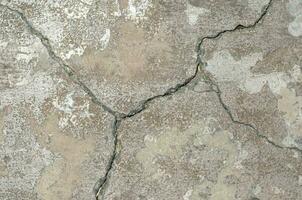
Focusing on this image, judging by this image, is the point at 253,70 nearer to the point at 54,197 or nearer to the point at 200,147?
the point at 200,147

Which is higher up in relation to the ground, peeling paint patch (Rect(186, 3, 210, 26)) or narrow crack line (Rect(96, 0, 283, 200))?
peeling paint patch (Rect(186, 3, 210, 26))

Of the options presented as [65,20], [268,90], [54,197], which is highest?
[65,20]

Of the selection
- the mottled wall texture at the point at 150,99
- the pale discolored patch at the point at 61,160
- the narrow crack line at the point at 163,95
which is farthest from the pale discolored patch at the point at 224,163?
the pale discolored patch at the point at 61,160

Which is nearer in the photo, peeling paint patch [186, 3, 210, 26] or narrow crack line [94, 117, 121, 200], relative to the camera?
narrow crack line [94, 117, 121, 200]

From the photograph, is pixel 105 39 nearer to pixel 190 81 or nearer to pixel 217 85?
pixel 190 81

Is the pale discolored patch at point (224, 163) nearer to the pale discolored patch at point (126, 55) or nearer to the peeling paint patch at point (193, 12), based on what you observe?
the pale discolored patch at point (126, 55)

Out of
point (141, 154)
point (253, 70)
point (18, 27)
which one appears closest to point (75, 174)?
point (141, 154)

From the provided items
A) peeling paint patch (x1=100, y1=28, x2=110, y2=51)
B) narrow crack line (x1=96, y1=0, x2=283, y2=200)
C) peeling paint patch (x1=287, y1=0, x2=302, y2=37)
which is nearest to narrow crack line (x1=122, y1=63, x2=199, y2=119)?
narrow crack line (x1=96, y1=0, x2=283, y2=200)

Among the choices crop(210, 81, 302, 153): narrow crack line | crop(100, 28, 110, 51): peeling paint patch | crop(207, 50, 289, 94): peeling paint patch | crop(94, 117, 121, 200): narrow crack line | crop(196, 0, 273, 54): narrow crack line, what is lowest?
crop(94, 117, 121, 200): narrow crack line

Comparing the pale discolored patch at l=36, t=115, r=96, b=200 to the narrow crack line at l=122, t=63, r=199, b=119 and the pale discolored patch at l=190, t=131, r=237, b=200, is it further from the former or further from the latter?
the pale discolored patch at l=190, t=131, r=237, b=200
